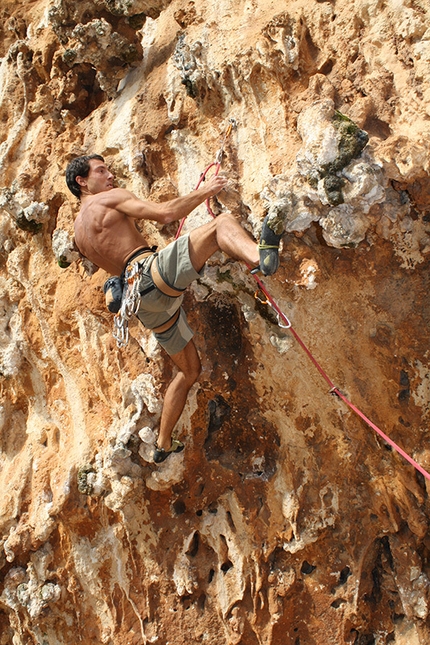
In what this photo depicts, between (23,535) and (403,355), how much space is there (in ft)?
11.5

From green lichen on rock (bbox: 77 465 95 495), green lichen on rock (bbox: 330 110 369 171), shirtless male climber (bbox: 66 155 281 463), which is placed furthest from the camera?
green lichen on rock (bbox: 77 465 95 495)

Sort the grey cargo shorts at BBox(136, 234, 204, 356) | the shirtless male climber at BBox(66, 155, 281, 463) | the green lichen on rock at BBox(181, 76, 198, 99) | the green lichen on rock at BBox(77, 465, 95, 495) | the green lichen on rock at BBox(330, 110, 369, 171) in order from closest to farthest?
the green lichen on rock at BBox(330, 110, 369, 171) → the shirtless male climber at BBox(66, 155, 281, 463) → the grey cargo shorts at BBox(136, 234, 204, 356) → the green lichen on rock at BBox(181, 76, 198, 99) → the green lichen on rock at BBox(77, 465, 95, 495)

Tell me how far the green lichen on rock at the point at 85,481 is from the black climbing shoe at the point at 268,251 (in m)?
2.52

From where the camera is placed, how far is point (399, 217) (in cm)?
394

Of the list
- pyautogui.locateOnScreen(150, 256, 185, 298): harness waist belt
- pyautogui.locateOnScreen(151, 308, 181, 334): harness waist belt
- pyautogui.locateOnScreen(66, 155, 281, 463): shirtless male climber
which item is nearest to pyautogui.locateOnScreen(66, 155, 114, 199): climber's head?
pyautogui.locateOnScreen(66, 155, 281, 463): shirtless male climber

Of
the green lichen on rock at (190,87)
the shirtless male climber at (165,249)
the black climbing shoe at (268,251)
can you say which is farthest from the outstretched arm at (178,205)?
the green lichen on rock at (190,87)

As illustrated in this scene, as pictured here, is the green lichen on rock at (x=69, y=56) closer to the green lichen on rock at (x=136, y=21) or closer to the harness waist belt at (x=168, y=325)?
Answer: the green lichen on rock at (x=136, y=21)

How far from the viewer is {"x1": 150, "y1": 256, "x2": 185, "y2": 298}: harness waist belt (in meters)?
3.98

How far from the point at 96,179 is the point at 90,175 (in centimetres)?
6

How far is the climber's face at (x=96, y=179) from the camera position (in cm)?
439

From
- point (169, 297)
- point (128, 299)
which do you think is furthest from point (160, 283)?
point (128, 299)

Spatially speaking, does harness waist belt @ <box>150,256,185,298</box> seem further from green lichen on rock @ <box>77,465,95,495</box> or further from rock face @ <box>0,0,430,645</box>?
green lichen on rock @ <box>77,465,95,495</box>

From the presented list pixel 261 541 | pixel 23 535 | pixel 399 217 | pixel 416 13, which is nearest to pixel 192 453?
pixel 261 541

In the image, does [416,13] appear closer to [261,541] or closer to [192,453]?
[192,453]
